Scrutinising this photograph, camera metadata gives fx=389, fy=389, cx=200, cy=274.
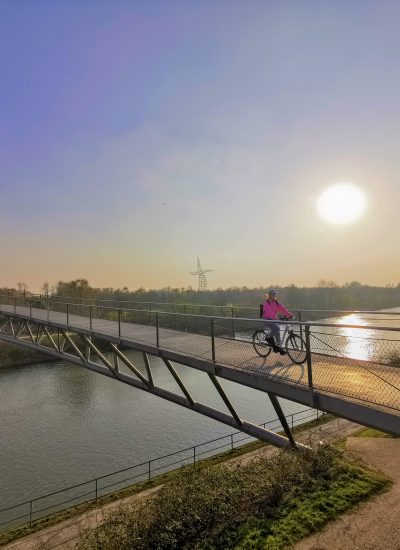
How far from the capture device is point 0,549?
466 inches

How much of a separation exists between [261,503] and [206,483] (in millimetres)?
1754

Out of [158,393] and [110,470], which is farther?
[110,470]

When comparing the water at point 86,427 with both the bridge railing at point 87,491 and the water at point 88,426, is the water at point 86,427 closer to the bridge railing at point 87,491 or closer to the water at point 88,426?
the water at point 88,426

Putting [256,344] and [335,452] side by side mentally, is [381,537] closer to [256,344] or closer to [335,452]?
[335,452]

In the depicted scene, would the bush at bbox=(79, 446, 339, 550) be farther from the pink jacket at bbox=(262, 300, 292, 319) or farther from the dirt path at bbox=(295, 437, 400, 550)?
the pink jacket at bbox=(262, 300, 292, 319)

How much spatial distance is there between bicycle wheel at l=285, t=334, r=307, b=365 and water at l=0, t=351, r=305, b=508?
13.6 meters

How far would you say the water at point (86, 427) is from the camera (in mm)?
18484

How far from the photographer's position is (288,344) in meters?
9.38

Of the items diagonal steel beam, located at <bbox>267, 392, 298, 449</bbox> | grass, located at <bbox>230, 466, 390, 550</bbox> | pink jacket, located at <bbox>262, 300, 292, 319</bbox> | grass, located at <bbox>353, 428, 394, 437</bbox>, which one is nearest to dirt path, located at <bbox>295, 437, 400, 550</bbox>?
grass, located at <bbox>230, 466, 390, 550</bbox>

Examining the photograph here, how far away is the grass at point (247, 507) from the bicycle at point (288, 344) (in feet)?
14.4

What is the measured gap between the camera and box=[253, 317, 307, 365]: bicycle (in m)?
8.67

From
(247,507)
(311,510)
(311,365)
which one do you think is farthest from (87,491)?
(311,365)

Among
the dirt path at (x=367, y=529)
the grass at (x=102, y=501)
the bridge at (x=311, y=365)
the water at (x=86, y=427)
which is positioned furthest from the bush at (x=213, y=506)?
the water at (x=86, y=427)

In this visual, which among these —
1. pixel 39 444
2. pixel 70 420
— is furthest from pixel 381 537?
pixel 70 420
